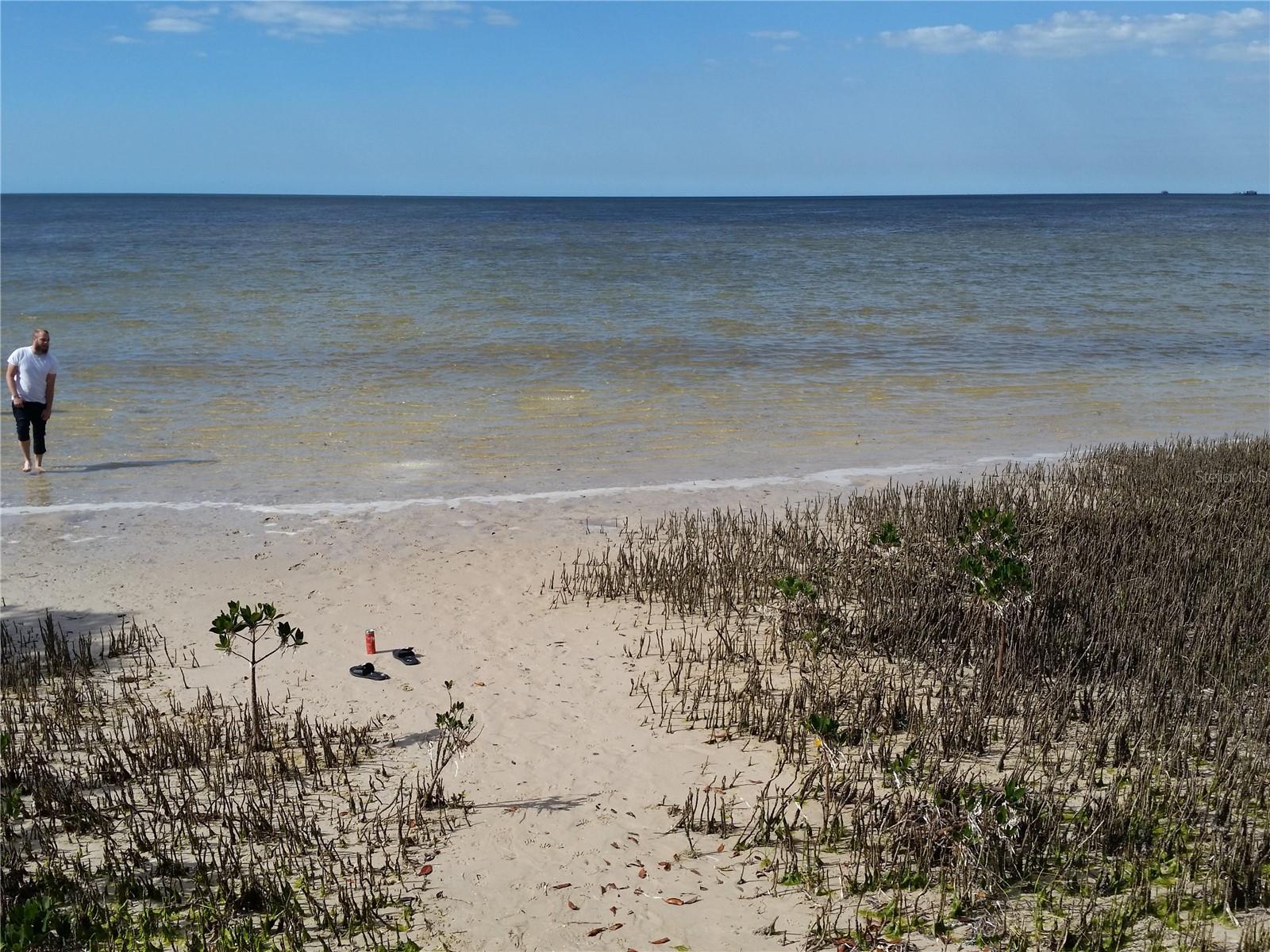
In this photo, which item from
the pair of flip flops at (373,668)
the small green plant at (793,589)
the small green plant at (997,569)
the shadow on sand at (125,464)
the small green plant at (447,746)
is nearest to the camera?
the small green plant at (447,746)

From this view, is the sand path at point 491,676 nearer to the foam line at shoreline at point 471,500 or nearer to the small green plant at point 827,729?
the foam line at shoreline at point 471,500

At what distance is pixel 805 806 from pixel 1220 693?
8.35 ft

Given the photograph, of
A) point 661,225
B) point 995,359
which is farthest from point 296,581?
point 661,225

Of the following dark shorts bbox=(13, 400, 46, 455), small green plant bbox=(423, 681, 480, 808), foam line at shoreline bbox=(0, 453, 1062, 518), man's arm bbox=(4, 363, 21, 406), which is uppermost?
man's arm bbox=(4, 363, 21, 406)

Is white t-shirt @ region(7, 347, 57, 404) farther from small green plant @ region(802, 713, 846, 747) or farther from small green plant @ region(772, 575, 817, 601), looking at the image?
small green plant @ region(802, 713, 846, 747)

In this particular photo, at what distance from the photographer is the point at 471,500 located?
11336 mm

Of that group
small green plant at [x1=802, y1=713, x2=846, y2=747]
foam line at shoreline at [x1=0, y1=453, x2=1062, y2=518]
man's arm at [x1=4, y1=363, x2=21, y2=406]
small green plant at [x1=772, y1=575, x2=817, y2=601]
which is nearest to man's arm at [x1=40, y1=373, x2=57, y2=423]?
man's arm at [x1=4, y1=363, x2=21, y2=406]

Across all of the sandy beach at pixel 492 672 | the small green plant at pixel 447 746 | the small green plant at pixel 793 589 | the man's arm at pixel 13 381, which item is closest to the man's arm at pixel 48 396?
the man's arm at pixel 13 381

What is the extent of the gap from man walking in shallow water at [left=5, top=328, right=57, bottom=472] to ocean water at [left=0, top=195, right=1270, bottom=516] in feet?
1.73

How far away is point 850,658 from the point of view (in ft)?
21.8

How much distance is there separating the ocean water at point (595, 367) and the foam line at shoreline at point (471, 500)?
0.34 ft

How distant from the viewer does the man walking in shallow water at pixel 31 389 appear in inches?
485

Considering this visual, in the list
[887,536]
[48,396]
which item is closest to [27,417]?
[48,396]

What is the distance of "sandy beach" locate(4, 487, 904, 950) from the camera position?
4.33 m
